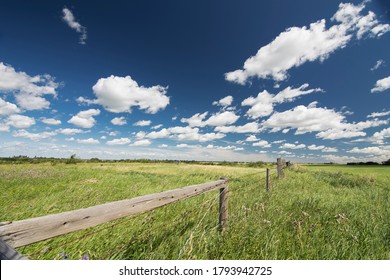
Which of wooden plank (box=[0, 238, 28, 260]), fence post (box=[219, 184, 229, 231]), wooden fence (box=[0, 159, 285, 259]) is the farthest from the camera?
fence post (box=[219, 184, 229, 231])

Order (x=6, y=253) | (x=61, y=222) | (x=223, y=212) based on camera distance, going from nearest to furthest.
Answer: (x=6, y=253)
(x=61, y=222)
(x=223, y=212)

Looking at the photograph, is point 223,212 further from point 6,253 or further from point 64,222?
point 6,253

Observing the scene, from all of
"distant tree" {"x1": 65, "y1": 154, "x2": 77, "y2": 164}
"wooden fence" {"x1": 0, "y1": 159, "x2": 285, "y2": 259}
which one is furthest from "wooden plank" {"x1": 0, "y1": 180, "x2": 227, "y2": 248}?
"distant tree" {"x1": 65, "y1": 154, "x2": 77, "y2": 164}

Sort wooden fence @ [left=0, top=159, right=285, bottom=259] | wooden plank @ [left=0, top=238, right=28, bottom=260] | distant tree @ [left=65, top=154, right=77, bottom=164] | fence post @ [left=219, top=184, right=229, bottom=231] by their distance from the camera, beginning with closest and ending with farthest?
wooden plank @ [left=0, top=238, right=28, bottom=260] → wooden fence @ [left=0, top=159, right=285, bottom=259] → fence post @ [left=219, top=184, right=229, bottom=231] → distant tree @ [left=65, top=154, right=77, bottom=164]

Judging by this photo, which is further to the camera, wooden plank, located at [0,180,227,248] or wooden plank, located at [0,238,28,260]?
wooden plank, located at [0,180,227,248]

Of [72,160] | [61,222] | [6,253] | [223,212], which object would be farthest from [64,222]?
[72,160]

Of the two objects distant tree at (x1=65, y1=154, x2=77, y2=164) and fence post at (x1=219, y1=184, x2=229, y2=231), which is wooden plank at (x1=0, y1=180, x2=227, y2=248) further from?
distant tree at (x1=65, y1=154, x2=77, y2=164)

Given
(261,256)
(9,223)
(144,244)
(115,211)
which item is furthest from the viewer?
(144,244)

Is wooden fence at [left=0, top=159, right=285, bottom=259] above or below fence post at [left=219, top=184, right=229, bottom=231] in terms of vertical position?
above
